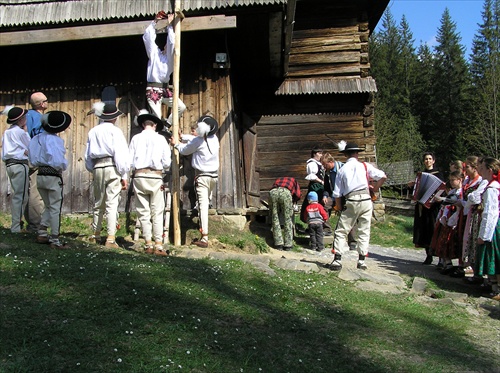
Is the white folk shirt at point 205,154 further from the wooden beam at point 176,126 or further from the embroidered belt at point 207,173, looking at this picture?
the wooden beam at point 176,126

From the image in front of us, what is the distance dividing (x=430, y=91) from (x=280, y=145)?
4158 cm

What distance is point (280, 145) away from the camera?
1409 cm

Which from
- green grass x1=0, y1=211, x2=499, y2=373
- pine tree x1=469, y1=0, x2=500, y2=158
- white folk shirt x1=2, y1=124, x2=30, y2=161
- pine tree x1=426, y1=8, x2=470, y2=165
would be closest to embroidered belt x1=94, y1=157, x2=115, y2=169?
white folk shirt x1=2, y1=124, x2=30, y2=161

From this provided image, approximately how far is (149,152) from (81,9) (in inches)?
133

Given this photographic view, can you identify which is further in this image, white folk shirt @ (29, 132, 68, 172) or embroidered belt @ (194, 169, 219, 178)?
embroidered belt @ (194, 169, 219, 178)

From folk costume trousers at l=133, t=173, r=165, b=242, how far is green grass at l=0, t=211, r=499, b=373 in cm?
86

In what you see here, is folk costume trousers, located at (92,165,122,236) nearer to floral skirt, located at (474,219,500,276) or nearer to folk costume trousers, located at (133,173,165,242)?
folk costume trousers, located at (133,173,165,242)

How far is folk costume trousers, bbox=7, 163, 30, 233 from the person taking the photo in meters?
7.49

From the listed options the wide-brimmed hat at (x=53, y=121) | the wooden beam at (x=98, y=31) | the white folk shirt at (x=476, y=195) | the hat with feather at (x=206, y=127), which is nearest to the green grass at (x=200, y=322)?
the wide-brimmed hat at (x=53, y=121)

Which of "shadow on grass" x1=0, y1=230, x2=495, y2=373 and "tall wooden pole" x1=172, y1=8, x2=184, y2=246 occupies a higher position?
"tall wooden pole" x1=172, y1=8, x2=184, y2=246

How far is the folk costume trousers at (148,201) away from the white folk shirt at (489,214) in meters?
4.46

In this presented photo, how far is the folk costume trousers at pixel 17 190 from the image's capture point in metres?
7.49

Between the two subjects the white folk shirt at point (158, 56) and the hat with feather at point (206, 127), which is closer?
the hat with feather at point (206, 127)

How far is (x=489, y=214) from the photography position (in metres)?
7.04
